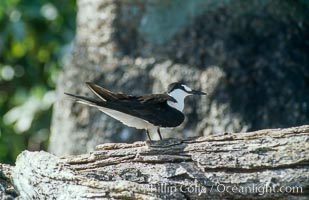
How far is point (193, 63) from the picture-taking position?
11.5 metres

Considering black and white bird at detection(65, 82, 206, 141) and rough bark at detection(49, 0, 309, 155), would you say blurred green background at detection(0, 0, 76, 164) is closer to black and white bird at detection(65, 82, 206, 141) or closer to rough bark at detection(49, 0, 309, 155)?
rough bark at detection(49, 0, 309, 155)

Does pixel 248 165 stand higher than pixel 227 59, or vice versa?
pixel 227 59

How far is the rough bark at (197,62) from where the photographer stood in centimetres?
1137

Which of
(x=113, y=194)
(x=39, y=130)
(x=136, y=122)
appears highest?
(x=39, y=130)

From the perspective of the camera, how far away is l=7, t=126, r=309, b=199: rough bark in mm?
7273

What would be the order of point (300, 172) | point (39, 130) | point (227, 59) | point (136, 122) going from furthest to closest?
point (39, 130), point (227, 59), point (136, 122), point (300, 172)

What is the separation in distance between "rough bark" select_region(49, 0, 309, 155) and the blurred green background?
73cm

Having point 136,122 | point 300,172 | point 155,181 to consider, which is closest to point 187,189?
point 155,181

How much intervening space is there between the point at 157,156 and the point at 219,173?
503 millimetres

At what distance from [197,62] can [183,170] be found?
416cm

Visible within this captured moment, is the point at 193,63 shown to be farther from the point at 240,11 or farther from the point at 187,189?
the point at 187,189

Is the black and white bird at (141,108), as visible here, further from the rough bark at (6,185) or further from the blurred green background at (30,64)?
the blurred green background at (30,64)

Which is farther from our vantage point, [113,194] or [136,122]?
[136,122]

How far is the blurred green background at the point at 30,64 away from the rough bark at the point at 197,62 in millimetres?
733
